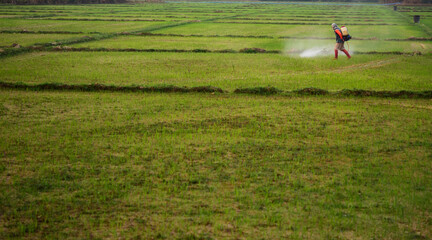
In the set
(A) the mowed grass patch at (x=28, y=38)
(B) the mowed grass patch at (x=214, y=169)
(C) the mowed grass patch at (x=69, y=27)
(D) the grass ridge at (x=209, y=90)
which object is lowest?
(B) the mowed grass patch at (x=214, y=169)

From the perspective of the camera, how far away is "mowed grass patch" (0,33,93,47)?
16.6 metres

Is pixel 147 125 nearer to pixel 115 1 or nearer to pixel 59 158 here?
pixel 59 158

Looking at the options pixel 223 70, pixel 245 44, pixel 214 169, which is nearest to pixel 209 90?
pixel 223 70

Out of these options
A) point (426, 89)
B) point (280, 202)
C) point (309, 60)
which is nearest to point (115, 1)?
point (309, 60)

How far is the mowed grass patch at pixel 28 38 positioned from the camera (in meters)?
16.6

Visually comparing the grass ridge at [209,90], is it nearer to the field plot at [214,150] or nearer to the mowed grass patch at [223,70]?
the field plot at [214,150]

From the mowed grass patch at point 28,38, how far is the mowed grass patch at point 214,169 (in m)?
9.28

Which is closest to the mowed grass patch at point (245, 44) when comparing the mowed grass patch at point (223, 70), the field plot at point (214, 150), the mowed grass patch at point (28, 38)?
the mowed grass patch at point (28, 38)

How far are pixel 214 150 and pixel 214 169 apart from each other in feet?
2.20

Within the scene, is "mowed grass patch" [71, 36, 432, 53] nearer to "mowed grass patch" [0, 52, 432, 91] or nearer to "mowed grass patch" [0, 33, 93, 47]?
"mowed grass patch" [0, 33, 93, 47]

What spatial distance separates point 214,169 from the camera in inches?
211

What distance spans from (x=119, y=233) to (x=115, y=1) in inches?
2286

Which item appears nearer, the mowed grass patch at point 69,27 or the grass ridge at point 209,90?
the grass ridge at point 209,90

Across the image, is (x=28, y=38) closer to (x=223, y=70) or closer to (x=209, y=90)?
(x=223, y=70)
